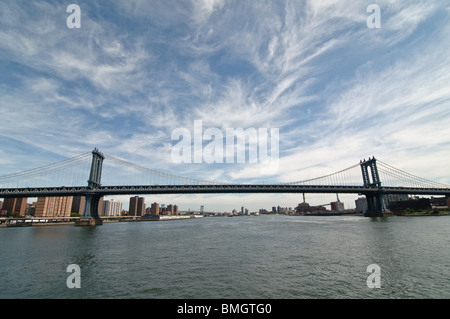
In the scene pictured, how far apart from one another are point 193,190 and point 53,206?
105489mm

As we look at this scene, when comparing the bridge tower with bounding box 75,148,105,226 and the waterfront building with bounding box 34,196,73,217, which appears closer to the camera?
the bridge tower with bounding box 75,148,105,226

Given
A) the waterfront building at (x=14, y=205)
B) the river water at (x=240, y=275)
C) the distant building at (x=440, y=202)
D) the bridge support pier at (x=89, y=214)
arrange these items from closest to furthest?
1. the river water at (x=240, y=275)
2. the bridge support pier at (x=89, y=214)
3. the waterfront building at (x=14, y=205)
4. the distant building at (x=440, y=202)

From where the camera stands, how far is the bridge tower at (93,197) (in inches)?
2672

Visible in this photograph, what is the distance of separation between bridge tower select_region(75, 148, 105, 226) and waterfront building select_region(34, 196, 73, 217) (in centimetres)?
7278

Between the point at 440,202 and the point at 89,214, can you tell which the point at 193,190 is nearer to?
the point at 89,214

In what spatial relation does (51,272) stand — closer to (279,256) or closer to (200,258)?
(200,258)

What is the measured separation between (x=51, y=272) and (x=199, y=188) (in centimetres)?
6876

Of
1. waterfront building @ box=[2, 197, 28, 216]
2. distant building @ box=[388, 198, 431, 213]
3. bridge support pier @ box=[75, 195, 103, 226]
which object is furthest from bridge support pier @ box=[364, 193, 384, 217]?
waterfront building @ box=[2, 197, 28, 216]

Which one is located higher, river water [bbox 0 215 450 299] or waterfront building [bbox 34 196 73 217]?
waterfront building [bbox 34 196 73 217]

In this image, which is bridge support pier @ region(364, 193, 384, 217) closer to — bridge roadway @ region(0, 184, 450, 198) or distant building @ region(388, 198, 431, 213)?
bridge roadway @ region(0, 184, 450, 198)

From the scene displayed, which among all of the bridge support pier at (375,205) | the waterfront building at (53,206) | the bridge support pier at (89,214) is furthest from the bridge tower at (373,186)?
the waterfront building at (53,206)

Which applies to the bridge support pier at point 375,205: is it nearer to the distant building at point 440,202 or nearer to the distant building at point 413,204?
the distant building at point 413,204

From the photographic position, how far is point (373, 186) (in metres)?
97.1

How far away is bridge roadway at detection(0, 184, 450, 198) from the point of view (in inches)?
2685
